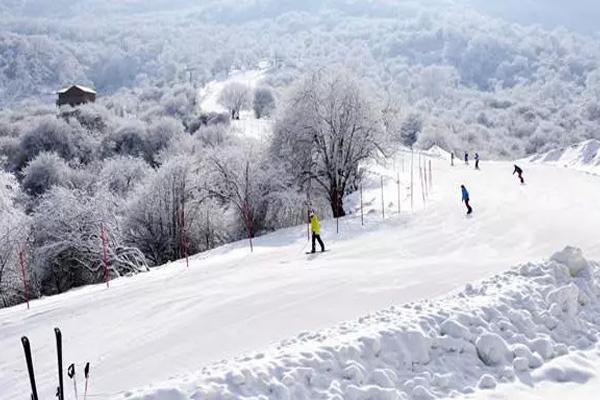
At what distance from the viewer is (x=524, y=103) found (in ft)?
500

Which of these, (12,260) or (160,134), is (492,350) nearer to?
(12,260)

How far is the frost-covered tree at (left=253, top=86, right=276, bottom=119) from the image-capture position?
119 metres

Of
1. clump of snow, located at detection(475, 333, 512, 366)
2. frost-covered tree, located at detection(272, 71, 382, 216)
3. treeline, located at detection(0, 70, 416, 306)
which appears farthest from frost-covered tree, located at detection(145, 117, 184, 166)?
clump of snow, located at detection(475, 333, 512, 366)

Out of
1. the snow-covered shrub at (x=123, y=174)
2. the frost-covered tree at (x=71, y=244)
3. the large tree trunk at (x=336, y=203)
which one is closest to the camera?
the frost-covered tree at (x=71, y=244)

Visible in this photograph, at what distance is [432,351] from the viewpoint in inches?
394

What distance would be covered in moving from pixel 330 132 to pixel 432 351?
24.8m

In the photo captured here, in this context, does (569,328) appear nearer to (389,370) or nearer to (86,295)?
(389,370)

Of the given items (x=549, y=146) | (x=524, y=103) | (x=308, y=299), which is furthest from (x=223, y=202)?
(x=524, y=103)

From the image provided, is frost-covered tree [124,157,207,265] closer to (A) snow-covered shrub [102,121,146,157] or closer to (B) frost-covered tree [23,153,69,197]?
(B) frost-covered tree [23,153,69,197]

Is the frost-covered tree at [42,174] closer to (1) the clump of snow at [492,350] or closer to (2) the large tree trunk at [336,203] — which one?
(2) the large tree trunk at [336,203]

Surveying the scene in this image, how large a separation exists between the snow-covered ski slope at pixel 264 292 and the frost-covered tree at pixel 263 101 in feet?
309

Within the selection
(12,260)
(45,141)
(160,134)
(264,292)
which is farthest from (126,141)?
(264,292)

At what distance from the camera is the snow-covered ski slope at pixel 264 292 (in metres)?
11.3

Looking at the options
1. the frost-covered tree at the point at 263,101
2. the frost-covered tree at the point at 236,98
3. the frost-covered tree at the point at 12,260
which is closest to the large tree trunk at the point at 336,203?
the frost-covered tree at the point at 12,260
